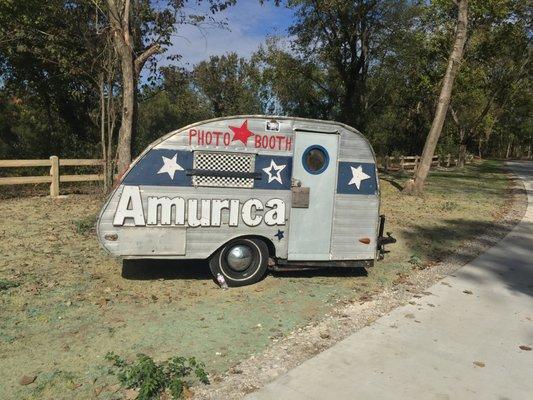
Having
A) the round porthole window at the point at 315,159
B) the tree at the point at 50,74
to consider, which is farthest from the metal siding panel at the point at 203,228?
the tree at the point at 50,74

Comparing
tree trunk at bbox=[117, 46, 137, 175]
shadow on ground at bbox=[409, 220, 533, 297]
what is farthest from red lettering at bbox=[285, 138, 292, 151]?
tree trunk at bbox=[117, 46, 137, 175]

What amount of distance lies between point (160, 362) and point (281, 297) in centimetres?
208

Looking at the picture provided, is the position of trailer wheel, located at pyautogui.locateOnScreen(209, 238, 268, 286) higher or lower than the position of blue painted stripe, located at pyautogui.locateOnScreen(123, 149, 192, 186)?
lower

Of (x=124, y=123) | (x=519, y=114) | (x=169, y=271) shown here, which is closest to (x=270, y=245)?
(x=169, y=271)

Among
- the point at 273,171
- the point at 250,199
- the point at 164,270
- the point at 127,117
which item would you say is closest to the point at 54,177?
the point at 127,117

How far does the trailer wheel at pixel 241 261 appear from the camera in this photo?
612 centimetres

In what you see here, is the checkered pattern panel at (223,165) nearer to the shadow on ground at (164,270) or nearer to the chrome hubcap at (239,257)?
the chrome hubcap at (239,257)

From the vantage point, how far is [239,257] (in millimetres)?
6199

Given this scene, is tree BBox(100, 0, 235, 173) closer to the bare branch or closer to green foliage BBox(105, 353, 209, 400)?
the bare branch

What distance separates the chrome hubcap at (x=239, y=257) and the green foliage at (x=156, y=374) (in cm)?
214

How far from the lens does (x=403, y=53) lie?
79.8 feet

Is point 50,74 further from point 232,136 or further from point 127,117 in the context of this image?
point 232,136

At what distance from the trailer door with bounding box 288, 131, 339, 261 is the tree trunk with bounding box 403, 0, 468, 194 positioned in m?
9.78

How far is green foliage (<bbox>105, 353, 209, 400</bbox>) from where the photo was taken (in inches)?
143
